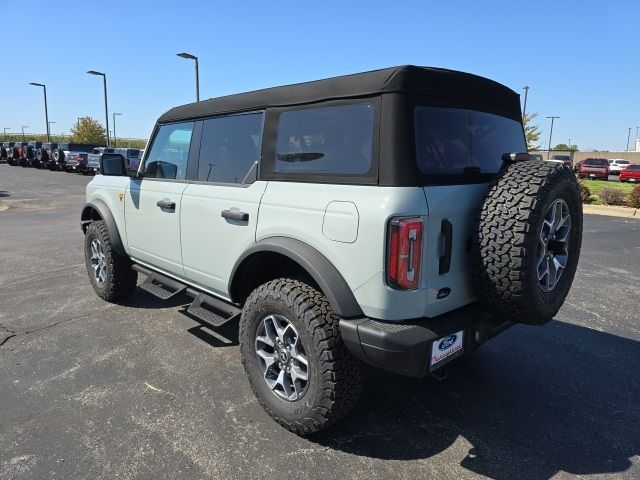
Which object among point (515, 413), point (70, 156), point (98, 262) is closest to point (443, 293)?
point (515, 413)

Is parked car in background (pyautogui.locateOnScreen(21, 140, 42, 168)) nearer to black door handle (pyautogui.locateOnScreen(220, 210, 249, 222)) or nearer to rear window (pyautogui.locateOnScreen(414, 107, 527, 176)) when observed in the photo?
black door handle (pyautogui.locateOnScreen(220, 210, 249, 222))

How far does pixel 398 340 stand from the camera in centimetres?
223

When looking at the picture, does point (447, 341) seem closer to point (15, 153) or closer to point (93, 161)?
point (93, 161)

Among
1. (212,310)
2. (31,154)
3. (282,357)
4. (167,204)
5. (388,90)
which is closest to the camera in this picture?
(388,90)

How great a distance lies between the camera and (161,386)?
10.7 feet

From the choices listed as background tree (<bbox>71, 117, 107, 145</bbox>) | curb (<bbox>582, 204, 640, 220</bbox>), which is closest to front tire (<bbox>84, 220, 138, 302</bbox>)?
curb (<bbox>582, 204, 640, 220</bbox>)

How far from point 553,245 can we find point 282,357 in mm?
1744

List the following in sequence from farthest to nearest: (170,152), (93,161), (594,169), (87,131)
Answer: (87,131) < (594,169) < (93,161) < (170,152)

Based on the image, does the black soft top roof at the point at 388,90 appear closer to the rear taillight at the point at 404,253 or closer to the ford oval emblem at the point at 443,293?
the rear taillight at the point at 404,253

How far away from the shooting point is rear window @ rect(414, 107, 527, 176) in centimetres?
245

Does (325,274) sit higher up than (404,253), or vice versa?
(404,253)

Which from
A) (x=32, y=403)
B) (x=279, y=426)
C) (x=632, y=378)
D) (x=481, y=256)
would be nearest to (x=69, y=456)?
(x=32, y=403)

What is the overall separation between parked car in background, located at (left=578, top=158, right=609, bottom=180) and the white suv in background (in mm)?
32960

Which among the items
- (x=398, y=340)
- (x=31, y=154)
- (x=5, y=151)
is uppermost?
(x=5, y=151)
